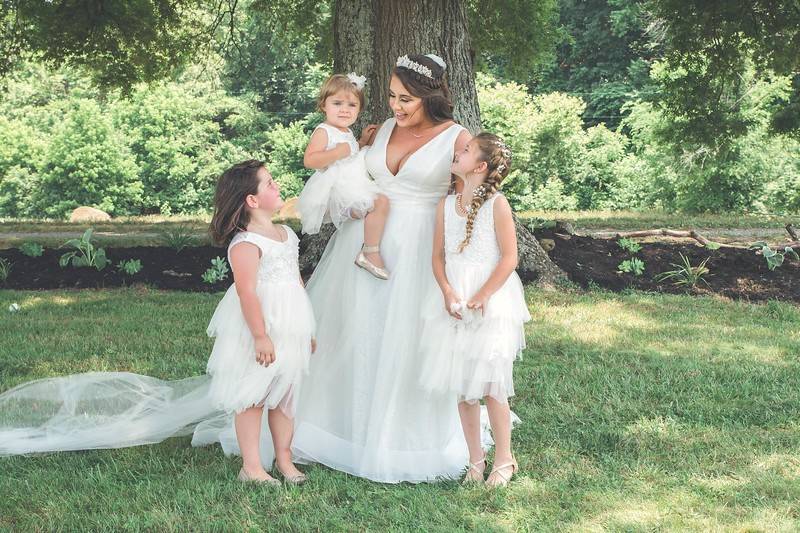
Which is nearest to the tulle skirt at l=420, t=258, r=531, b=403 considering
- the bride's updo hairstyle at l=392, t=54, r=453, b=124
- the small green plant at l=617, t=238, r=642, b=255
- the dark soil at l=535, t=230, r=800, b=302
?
the bride's updo hairstyle at l=392, t=54, r=453, b=124

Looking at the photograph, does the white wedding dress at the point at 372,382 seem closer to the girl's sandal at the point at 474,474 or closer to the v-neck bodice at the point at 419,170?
the v-neck bodice at the point at 419,170

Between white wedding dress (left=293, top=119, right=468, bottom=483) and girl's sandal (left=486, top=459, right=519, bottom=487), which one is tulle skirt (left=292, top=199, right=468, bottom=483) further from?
girl's sandal (left=486, top=459, right=519, bottom=487)

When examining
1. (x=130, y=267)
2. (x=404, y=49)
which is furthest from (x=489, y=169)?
(x=130, y=267)

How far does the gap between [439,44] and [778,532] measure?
5654 mm

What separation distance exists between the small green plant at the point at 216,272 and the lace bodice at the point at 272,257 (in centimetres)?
494

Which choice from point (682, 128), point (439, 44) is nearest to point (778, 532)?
point (439, 44)

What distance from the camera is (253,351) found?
395 cm

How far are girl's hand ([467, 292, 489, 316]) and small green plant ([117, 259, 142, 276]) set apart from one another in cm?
587

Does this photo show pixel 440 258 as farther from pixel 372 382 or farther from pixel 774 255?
pixel 774 255

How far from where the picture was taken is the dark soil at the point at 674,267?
8516mm

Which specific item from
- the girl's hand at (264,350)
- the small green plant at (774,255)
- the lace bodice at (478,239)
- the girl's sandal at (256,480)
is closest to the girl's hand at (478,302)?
the lace bodice at (478,239)

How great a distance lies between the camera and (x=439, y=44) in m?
8.05

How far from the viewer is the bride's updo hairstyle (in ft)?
13.1

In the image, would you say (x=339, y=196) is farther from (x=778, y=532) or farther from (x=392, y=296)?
(x=778, y=532)
